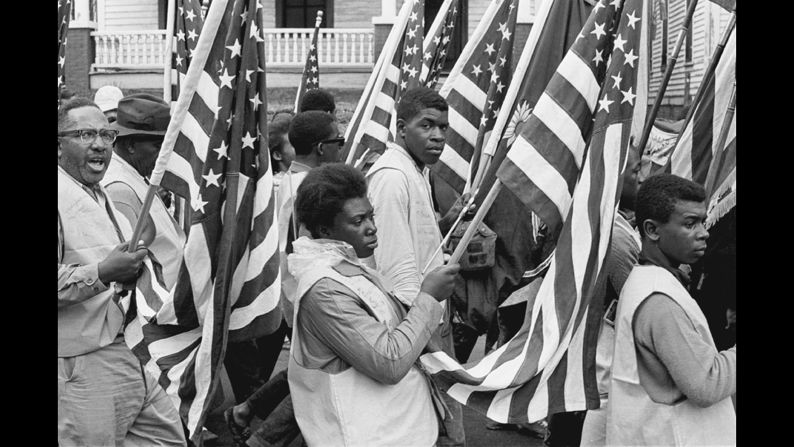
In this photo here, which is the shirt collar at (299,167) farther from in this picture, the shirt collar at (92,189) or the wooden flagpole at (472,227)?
the wooden flagpole at (472,227)

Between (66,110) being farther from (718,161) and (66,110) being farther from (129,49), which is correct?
(129,49)

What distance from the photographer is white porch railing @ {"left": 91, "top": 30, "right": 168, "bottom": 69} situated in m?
24.1

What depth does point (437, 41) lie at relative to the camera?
8.87 m

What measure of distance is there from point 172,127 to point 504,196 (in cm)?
278

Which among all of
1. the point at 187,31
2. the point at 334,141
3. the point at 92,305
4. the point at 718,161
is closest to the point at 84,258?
the point at 92,305

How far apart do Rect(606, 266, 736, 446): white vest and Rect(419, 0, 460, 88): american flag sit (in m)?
5.12

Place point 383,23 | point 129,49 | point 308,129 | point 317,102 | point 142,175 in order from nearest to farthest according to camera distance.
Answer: point 142,175
point 308,129
point 317,102
point 383,23
point 129,49

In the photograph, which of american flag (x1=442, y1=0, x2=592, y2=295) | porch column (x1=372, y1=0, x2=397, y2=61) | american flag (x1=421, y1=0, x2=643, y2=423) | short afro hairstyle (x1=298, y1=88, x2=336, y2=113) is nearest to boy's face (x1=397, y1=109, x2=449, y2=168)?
american flag (x1=442, y1=0, x2=592, y2=295)

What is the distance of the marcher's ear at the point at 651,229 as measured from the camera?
379 centimetres

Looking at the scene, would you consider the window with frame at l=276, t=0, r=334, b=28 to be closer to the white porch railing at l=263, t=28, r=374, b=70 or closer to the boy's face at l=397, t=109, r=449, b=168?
the white porch railing at l=263, t=28, r=374, b=70

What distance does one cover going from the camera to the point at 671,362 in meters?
3.47

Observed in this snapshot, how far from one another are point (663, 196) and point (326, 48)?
20.8 m

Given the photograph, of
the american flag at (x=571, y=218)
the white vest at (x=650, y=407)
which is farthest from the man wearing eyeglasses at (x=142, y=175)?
the white vest at (x=650, y=407)

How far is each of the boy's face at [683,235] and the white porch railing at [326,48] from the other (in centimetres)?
2011
